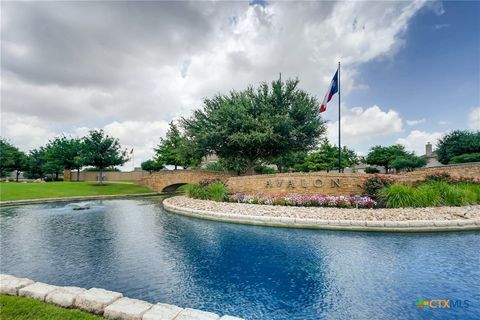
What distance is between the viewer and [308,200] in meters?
13.4

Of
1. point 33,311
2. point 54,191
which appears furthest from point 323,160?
point 33,311

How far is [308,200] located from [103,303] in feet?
37.3

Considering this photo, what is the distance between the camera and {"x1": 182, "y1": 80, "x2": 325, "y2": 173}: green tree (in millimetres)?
20719

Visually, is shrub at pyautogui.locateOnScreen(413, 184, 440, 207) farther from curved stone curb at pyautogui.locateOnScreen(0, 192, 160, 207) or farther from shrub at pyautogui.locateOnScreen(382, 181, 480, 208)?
curved stone curb at pyautogui.locateOnScreen(0, 192, 160, 207)

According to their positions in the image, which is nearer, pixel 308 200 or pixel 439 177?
pixel 308 200

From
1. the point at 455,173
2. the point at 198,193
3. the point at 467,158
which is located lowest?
the point at 198,193

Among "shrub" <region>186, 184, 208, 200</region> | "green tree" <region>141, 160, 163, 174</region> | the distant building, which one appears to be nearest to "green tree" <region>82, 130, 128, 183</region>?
"green tree" <region>141, 160, 163, 174</region>

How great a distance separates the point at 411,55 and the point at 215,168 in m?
24.9

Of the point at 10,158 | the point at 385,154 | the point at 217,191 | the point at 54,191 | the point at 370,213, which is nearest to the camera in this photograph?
the point at 370,213

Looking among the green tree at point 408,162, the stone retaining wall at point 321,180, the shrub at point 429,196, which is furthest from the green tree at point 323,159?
the shrub at point 429,196

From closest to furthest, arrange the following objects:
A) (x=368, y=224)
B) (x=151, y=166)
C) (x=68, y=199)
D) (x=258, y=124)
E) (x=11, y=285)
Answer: (x=11, y=285)
(x=368, y=224)
(x=258, y=124)
(x=68, y=199)
(x=151, y=166)

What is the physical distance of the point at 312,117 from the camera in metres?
22.5

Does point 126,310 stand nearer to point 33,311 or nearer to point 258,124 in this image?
point 33,311

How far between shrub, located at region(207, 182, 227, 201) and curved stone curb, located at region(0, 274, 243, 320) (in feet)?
39.9
